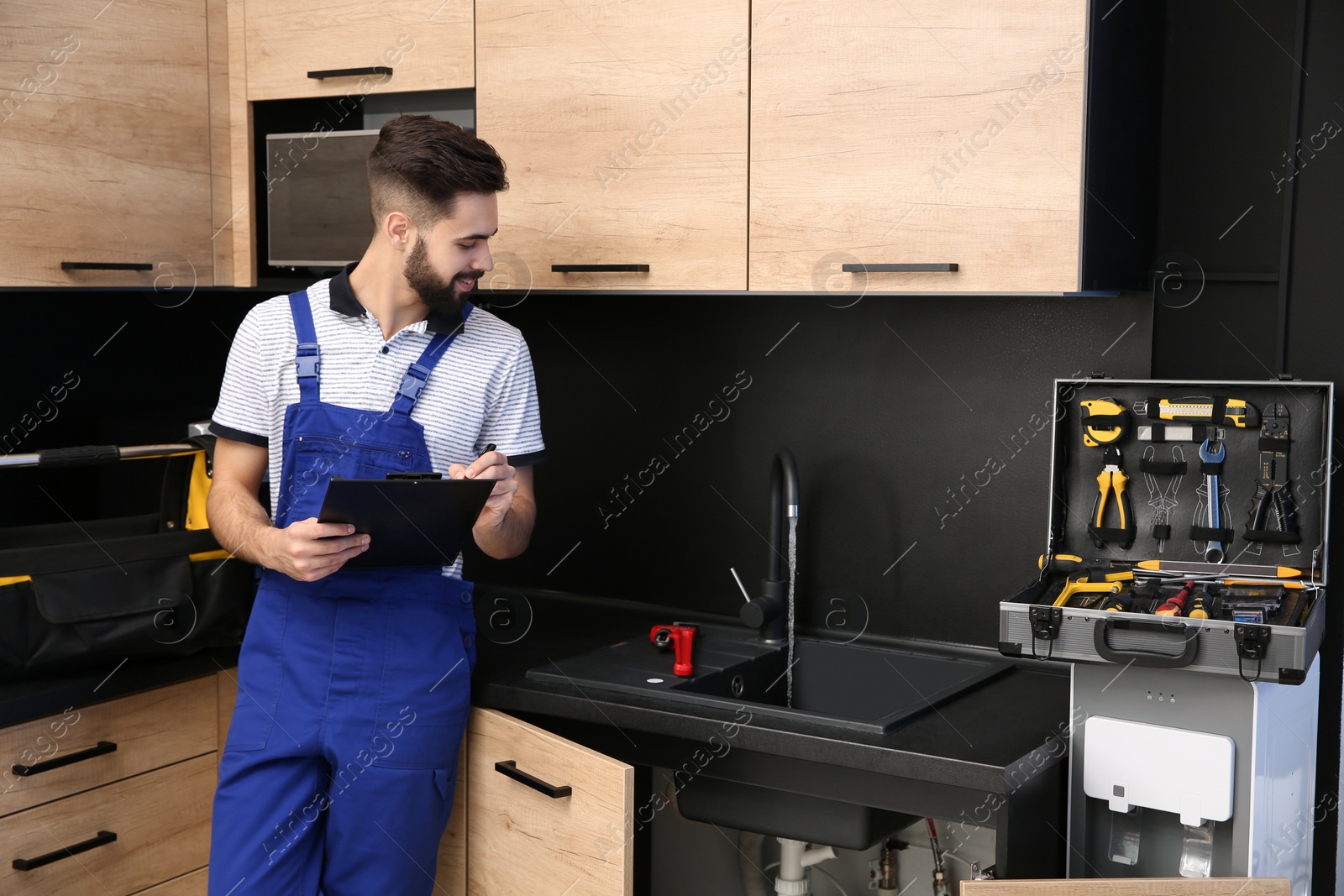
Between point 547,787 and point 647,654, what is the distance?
39 cm

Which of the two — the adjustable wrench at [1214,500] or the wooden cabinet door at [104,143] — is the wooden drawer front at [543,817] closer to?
the adjustable wrench at [1214,500]

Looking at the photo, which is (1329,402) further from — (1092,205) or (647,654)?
(647,654)

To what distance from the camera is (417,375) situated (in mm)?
1714

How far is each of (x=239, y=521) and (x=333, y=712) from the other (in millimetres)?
295

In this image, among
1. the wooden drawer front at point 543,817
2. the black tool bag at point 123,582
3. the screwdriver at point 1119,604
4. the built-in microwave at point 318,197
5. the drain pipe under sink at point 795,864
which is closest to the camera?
the screwdriver at point 1119,604

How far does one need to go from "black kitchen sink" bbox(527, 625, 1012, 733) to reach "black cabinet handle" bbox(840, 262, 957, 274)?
61cm

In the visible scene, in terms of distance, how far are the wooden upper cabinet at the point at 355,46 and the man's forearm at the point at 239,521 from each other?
2.56 feet

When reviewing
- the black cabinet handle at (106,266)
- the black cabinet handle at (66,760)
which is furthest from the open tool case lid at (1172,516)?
the black cabinet handle at (106,266)

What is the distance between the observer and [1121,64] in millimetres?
1734

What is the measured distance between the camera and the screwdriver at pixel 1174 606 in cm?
149

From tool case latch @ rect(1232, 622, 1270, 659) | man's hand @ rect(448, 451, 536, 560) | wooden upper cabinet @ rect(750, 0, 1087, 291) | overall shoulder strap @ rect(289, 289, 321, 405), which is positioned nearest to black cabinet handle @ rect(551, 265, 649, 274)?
wooden upper cabinet @ rect(750, 0, 1087, 291)

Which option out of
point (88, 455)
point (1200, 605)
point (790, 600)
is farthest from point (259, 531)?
point (1200, 605)

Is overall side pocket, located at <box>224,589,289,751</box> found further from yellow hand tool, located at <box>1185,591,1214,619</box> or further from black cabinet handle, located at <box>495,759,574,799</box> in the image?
yellow hand tool, located at <box>1185,591,1214,619</box>

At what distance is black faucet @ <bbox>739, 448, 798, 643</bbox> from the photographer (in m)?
2.03
